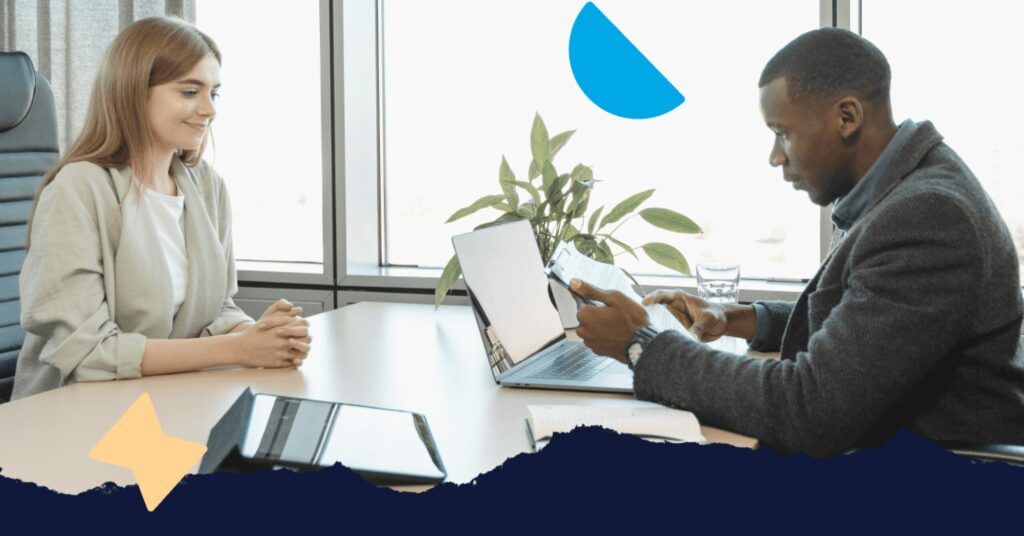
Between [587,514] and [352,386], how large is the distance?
0.59 m

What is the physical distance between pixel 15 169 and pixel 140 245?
46 centimetres

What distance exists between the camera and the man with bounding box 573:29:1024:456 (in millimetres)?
958

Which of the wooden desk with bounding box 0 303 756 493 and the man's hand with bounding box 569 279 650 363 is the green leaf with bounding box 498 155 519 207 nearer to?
the wooden desk with bounding box 0 303 756 493

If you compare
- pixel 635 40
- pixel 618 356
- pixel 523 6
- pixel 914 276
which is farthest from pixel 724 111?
pixel 914 276

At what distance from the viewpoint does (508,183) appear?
196 centimetres

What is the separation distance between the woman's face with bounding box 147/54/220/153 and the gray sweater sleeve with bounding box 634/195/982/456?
109cm

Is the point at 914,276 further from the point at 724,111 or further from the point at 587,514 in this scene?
the point at 724,111

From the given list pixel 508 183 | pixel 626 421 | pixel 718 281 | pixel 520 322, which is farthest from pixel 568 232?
pixel 626 421

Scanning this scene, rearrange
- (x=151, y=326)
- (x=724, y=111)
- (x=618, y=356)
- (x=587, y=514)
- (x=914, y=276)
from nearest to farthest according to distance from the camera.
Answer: (x=587, y=514) → (x=914, y=276) → (x=618, y=356) → (x=151, y=326) → (x=724, y=111)

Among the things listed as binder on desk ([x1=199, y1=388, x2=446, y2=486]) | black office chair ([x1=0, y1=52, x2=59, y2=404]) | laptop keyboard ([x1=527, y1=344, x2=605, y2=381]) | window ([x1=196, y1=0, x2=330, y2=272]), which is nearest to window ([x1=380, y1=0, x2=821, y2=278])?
window ([x1=196, y1=0, x2=330, y2=272])

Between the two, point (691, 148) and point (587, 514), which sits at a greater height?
point (691, 148)

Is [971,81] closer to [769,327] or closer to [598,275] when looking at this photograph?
[769,327]

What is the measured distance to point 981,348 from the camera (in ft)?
3.43

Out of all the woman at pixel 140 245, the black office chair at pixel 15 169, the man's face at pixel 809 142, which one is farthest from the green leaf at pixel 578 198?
the black office chair at pixel 15 169
